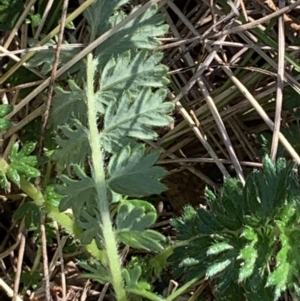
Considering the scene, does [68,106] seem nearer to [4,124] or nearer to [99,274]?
[4,124]

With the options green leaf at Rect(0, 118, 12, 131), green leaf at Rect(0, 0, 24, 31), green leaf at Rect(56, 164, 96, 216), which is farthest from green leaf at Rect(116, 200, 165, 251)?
green leaf at Rect(0, 0, 24, 31)

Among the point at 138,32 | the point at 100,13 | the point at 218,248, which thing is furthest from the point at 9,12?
the point at 218,248

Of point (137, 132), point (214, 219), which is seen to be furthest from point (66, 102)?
point (214, 219)

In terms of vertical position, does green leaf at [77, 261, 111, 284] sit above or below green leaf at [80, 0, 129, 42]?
below

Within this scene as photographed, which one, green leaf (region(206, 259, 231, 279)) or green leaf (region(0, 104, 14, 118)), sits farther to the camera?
green leaf (region(0, 104, 14, 118))

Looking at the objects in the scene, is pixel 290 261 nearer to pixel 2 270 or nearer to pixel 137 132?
pixel 137 132

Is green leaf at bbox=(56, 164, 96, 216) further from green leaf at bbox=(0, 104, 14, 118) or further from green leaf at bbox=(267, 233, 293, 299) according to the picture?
green leaf at bbox=(267, 233, 293, 299)
